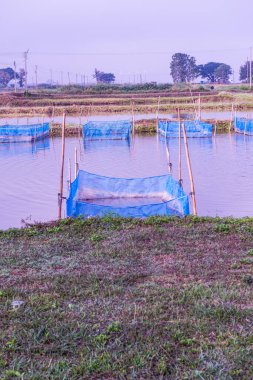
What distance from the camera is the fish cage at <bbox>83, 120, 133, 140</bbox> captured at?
83.9 ft

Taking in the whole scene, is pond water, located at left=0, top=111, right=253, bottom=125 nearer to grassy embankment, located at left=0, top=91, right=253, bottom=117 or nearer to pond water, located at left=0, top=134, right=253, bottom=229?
grassy embankment, located at left=0, top=91, right=253, bottom=117

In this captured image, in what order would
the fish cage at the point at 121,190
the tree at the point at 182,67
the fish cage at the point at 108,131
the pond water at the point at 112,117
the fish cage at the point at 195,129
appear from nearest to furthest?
the fish cage at the point at 121,190
the fish cage at the point at 195,129
the fish cage at the point at 108,131
the pond water at the point at 112,117
the tree at the point at 182,67

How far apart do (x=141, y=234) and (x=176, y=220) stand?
3.08ft

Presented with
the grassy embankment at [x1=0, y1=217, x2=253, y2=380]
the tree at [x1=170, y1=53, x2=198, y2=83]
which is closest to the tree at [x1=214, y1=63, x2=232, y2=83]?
the tree at [x1=170, y1=53, x2=198, y2=83]

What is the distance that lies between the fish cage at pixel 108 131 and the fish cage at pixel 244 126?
16.5 feet

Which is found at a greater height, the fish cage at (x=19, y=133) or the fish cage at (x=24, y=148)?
the fish cage at (x=19, y=133)

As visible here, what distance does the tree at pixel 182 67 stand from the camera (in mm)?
82125

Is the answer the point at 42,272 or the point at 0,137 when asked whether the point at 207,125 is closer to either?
the point at 0,137

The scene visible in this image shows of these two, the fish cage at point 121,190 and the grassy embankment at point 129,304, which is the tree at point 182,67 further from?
the grassy embankment at point 129,304

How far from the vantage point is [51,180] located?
15.1m

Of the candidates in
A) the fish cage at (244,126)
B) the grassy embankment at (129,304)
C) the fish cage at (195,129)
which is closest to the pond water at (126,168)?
the fish cage at (244,126)

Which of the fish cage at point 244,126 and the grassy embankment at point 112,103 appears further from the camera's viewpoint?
the grassy embankment at point 112,103

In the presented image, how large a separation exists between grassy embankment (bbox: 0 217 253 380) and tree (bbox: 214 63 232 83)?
277 feet

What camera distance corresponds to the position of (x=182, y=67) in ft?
271
